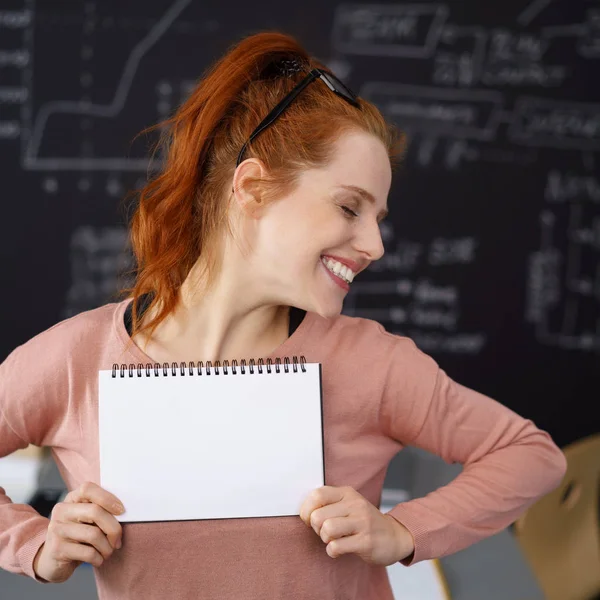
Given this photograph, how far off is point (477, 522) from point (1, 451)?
1.93 feet

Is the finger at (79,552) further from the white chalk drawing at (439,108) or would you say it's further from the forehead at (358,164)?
the white chalk drawing at (439,108)

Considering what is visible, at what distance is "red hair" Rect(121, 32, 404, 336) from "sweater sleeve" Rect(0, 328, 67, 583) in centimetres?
11

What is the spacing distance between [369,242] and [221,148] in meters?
0.22

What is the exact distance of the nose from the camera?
0.91 metres

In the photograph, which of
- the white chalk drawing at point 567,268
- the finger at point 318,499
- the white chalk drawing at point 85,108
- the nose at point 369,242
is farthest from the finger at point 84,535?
the white chalk drawing at point 567,268

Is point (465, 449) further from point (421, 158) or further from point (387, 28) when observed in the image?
point (387, 28)

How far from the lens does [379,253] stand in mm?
909

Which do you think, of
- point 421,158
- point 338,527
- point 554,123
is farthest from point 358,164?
point 554,123

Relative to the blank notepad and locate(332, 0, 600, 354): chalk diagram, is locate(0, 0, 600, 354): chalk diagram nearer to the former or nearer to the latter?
locate(332, 0, 600, 354): chalk diagram

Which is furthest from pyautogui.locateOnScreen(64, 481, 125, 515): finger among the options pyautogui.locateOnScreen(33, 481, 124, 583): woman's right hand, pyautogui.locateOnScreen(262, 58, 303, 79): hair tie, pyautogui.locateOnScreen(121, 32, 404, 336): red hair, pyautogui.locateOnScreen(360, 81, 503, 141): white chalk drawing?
pyautogui.locateOnScreen(360, 81, 503, 141): white chalk drawing

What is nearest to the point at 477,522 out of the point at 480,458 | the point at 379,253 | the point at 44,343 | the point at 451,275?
the point at 480,458

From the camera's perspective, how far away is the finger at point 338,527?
0.83 metres

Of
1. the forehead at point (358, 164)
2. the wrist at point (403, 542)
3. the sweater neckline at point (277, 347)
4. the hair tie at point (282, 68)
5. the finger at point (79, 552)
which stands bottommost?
the finger at point (79, 552)

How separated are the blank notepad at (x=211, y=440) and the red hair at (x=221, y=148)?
0.52ft
